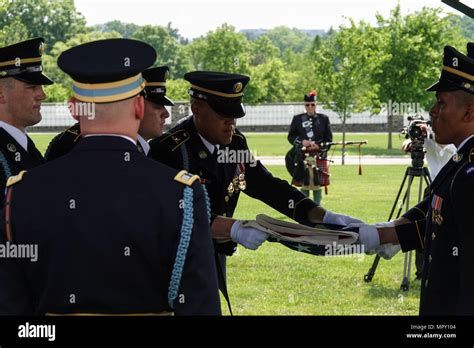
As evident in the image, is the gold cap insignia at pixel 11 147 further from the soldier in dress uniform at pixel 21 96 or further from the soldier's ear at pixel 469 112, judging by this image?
the soldier's ear at pixel 469 112

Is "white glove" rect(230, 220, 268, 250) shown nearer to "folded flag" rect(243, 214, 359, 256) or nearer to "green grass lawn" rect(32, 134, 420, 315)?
"folded flag" rect(243, 214, 359, 256)

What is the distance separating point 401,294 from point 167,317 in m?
7.19

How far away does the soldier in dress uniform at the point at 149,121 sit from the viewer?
22.5 feet

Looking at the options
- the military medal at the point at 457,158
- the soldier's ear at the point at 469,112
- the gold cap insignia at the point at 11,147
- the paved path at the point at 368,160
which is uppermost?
the soldier's ear at the point at 469,112

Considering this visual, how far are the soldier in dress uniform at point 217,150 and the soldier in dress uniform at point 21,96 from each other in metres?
0.88

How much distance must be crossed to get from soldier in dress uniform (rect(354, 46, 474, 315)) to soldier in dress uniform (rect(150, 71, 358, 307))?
55.3 inches

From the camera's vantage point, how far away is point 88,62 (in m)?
3.38

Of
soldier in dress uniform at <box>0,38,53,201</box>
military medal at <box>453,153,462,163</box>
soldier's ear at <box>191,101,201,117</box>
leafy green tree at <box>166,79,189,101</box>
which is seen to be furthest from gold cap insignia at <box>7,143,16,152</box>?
leafy green tree at <box>166,79,189,101</box>

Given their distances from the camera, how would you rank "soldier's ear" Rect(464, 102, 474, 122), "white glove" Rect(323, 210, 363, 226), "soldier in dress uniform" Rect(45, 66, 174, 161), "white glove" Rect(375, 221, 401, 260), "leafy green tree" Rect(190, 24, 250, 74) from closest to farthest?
"soldier's ear" Rect(464, 102, 474, 122), "white glove" Rect(375, 221, 401, 260), "white glove" Rect(323, 210, 363, 226), "soldier in dress uniform" Rect(45, 66, 174, 161), "leafy green tree" Rect(190, 24, 250, 74)

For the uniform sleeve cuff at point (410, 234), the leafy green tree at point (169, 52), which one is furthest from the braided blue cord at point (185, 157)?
the leafy green tree at point (169, 52)

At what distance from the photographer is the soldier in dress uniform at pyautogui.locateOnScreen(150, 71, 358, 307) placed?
20.4ft

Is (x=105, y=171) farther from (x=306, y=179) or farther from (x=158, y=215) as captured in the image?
(x=306, y=179)

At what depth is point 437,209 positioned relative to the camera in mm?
4781

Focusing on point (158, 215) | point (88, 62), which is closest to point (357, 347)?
point (158, 215)
